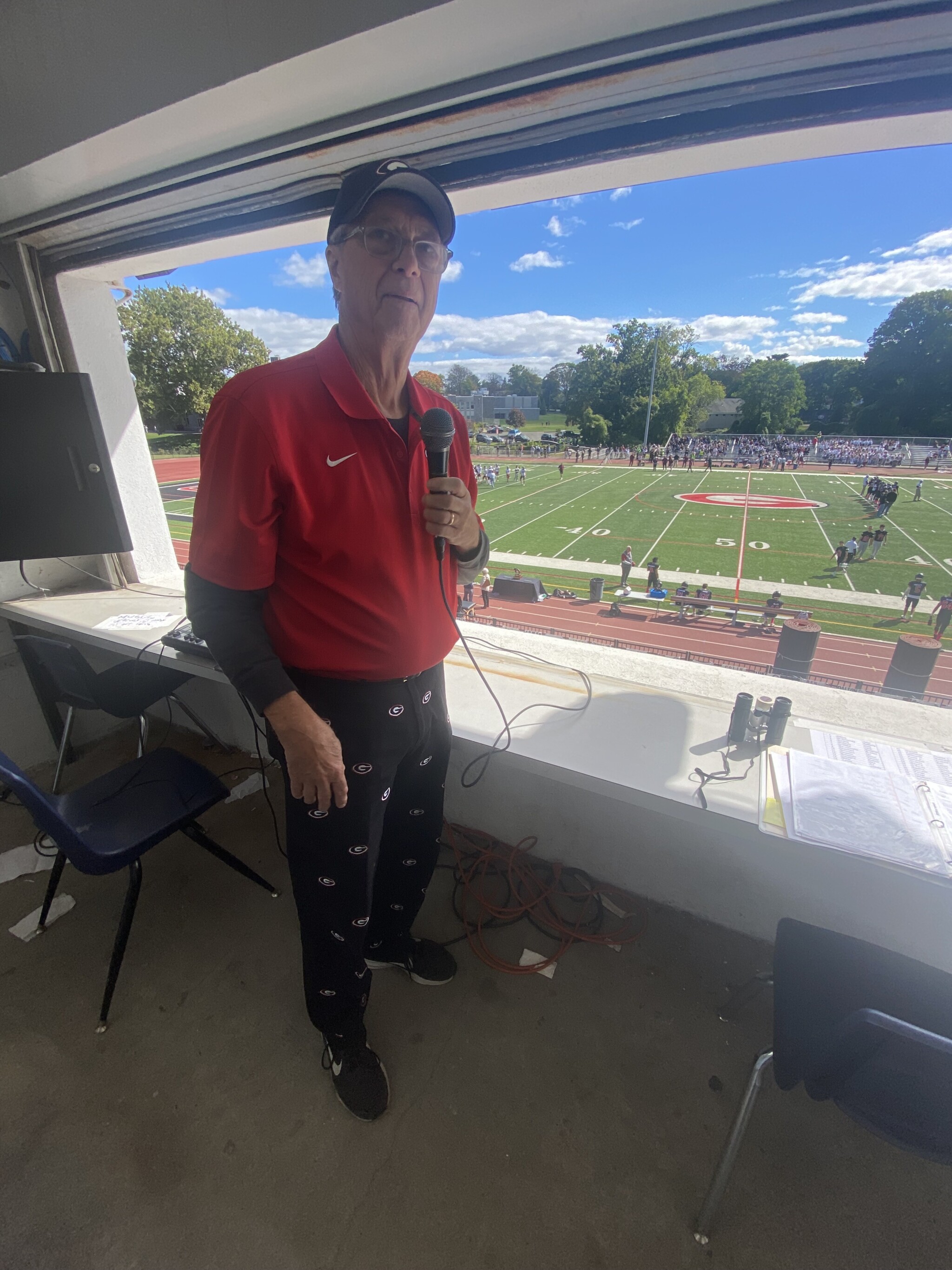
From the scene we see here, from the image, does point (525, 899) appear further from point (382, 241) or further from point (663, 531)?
point (382, 241)

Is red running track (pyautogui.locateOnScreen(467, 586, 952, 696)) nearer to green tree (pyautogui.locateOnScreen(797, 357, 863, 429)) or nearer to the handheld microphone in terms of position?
green tree (pyautogui.locateOnScreen(797, 357, 863, 429))

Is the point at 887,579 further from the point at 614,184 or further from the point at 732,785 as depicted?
the point at 614,184

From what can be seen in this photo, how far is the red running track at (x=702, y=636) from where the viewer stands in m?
1.53

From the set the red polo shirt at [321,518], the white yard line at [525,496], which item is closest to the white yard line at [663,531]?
the white yard line at [525,496]

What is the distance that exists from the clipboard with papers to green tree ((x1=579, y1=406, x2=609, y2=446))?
1.33 m

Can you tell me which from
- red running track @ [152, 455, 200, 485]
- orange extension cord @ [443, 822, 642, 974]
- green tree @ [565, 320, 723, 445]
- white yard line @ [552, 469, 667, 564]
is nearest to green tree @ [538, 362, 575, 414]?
green tree @ [565, 320, 723, 445]

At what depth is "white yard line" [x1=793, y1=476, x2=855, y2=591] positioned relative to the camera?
153 centimetres

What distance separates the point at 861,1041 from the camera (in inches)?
29.9

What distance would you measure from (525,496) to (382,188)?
5.12ft

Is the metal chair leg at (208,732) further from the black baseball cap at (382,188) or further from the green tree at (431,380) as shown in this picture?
the black baseball cap at (382,188)

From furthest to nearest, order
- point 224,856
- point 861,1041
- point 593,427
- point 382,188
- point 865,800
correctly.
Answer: point 593,427 < point 224,856 < point 865,800 < point 382,188 < point 861,1041

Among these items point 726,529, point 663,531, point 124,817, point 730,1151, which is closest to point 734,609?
point 726,529

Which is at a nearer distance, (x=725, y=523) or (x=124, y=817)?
(x=124, y=817)

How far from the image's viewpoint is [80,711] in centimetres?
265
